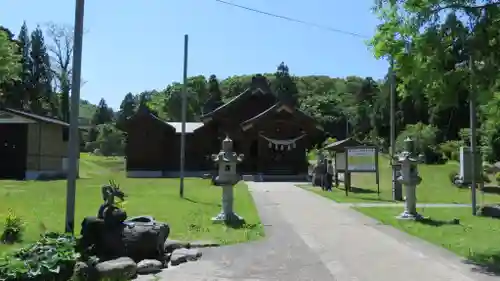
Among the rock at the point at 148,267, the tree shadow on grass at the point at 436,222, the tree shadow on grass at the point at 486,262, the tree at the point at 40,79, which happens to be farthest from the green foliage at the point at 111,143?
the tree shadow on grass at the point at 486,262

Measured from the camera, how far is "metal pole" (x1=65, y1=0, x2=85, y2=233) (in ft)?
33.2

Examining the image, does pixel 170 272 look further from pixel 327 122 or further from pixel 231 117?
pixel 327 122

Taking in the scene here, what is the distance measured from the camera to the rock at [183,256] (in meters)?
10.2

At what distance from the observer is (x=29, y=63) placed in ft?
267

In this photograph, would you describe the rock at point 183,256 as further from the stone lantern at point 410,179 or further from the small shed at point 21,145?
the small shed at point 21,145

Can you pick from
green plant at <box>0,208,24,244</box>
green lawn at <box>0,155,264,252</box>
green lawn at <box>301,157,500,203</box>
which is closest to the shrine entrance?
green lawn at <box>301,157,500,203</box>

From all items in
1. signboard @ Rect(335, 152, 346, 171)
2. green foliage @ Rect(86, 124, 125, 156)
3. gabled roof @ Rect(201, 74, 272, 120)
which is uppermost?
gabled roof @ Rect(201, 74, 272, 120)

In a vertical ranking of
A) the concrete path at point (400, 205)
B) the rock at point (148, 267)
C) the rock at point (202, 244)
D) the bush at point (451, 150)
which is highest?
the bush at point (451, 150)

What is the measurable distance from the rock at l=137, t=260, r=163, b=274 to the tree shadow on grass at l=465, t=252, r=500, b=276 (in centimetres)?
538

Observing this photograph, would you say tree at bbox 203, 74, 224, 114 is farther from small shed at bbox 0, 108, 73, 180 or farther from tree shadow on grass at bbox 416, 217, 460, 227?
tree shadow on grass at bbox 416, 217, 460, 227

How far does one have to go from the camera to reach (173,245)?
37.5ft

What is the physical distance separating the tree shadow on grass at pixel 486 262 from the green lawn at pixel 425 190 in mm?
12445

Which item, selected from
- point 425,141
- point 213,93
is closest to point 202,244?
point 425,141

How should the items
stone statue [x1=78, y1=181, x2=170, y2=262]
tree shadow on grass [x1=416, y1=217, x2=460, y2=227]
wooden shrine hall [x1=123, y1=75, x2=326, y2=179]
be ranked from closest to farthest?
stone statue [x1=78, y1=181, x2=170, y2=262]
tree shadow on grass [x1=416, y1=217, x2=460, y2=227]
wooden shrine hall [x1=123, y1=75, x2=326, y2=179]
